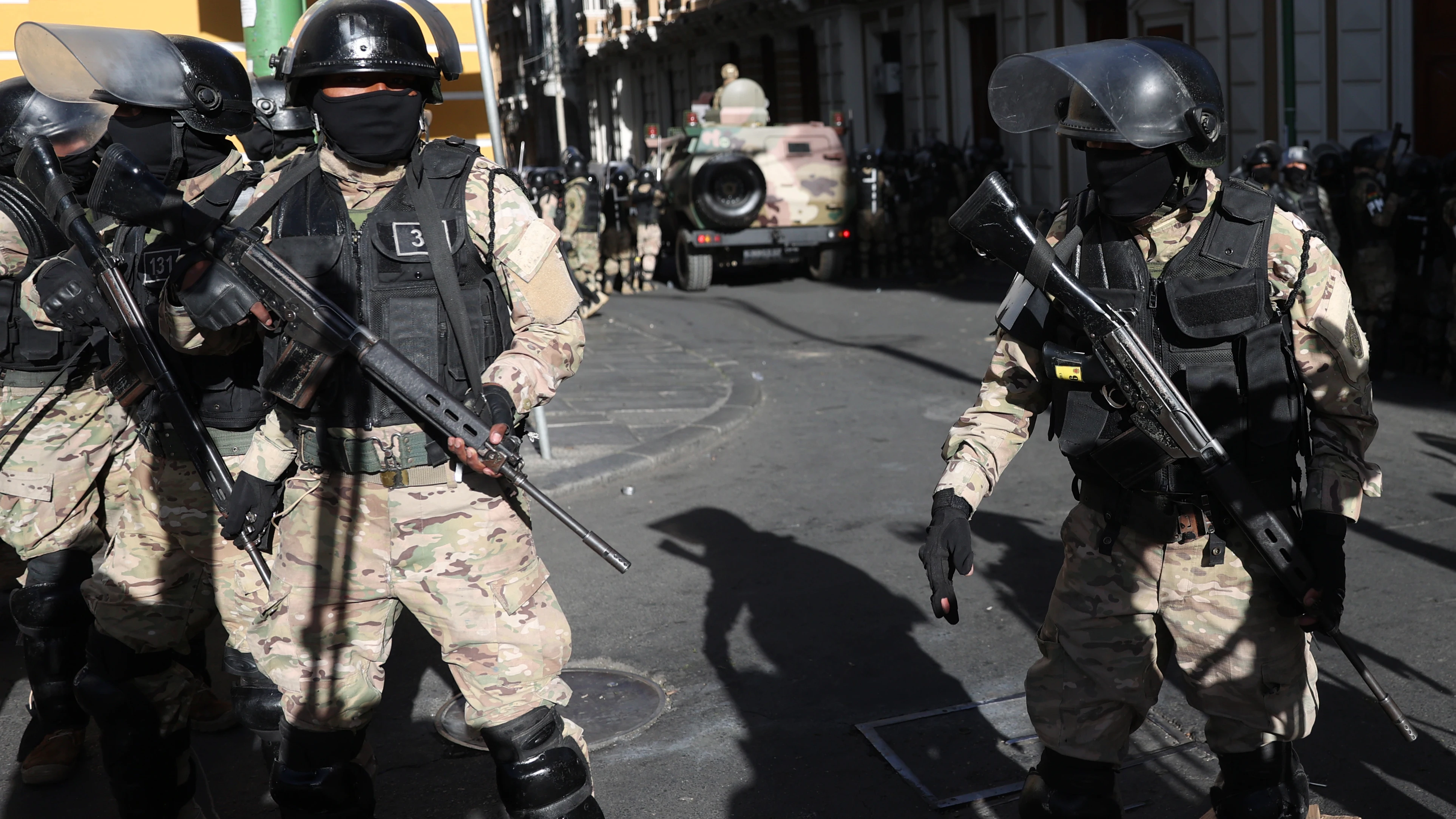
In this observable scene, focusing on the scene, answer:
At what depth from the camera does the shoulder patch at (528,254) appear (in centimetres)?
280

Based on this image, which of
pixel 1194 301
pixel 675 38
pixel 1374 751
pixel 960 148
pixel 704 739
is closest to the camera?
pixel 1194 301

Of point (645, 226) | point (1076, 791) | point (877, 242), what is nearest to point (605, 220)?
point (645, 226)

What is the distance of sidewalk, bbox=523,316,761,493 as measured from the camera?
708 centimetres

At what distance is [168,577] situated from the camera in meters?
3.35

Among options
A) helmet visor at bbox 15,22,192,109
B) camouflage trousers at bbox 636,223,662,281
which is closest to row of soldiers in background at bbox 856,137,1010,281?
camouflage trousers at bbox 636,223,662,281

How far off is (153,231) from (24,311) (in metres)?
0.56

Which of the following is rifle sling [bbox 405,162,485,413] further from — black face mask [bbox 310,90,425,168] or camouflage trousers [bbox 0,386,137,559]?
camouflage trousers [bbox 0,386,137,559]

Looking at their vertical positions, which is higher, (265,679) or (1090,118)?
(1090,118)

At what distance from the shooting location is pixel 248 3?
539 cm

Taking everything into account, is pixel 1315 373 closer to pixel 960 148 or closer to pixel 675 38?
pixel 960 148

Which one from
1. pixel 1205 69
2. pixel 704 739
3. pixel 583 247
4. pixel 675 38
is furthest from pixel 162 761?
pixel 675 38

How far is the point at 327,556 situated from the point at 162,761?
0.92 metres

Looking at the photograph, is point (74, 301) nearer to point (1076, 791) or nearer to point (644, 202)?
point (1076, 791)

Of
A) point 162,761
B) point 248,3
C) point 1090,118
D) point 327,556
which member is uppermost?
point 248,3
